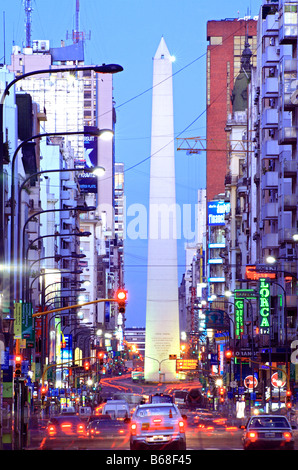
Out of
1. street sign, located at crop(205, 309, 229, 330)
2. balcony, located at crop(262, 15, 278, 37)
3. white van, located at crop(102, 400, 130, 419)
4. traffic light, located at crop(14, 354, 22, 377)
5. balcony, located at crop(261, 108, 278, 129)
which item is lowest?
white van, located at crop(102, 400, 130, 419)

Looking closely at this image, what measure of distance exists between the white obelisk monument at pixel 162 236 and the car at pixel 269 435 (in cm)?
11055

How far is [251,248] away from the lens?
13575cm

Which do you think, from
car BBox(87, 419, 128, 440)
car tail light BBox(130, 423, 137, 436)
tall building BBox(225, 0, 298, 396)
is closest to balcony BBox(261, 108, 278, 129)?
tall building BBox(225, 0, 298, 396)

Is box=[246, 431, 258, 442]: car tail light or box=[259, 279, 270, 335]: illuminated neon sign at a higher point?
box=[259, 279, 270, 335]: illuminated neon sign

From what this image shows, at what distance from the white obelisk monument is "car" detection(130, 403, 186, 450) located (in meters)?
111

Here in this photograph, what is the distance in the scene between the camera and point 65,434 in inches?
2003

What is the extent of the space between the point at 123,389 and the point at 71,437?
121484 millimetres

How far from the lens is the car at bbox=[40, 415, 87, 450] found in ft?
141

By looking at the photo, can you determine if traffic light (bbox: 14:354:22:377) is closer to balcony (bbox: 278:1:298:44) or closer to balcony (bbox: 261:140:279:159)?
balcony (bbox: 278:1:298:44)

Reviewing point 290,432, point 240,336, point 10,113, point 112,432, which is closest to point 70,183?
point 240,336

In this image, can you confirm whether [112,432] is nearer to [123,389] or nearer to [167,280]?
[167,280]

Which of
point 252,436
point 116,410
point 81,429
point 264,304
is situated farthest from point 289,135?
point 252,436

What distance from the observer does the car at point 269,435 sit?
3484cm

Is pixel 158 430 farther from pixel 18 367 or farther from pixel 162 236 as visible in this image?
pixel 162 236
